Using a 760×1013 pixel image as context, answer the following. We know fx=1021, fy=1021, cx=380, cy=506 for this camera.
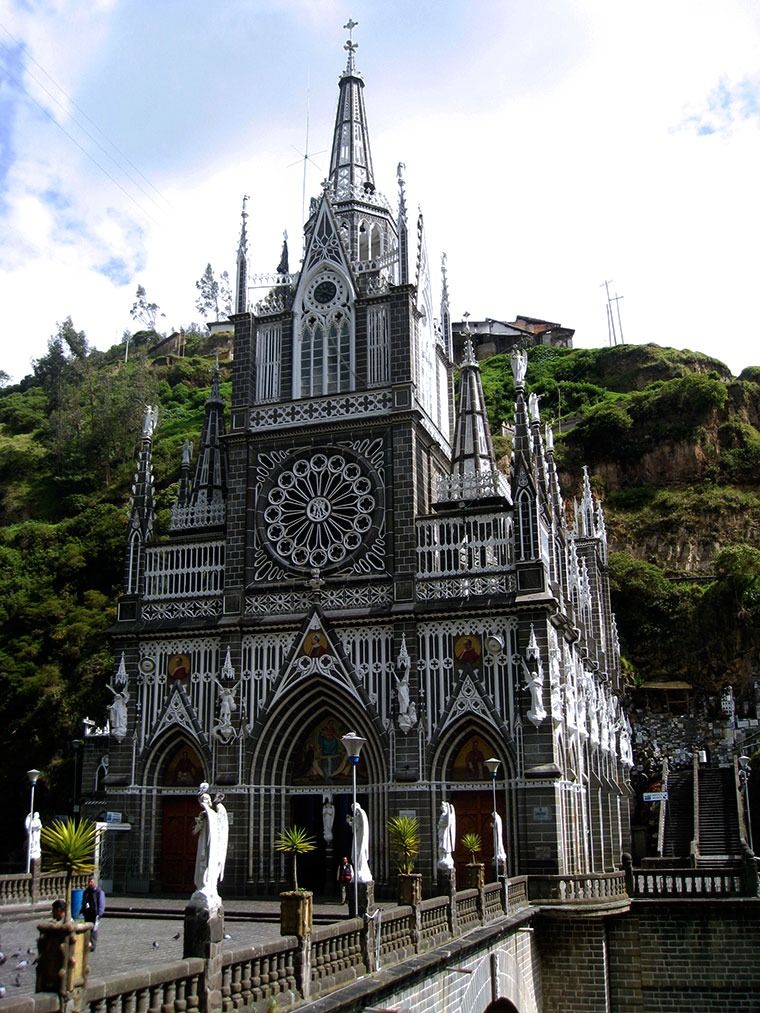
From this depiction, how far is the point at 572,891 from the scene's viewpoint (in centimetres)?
2434

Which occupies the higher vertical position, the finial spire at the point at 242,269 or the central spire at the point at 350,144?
the central spire at the point at 350,144

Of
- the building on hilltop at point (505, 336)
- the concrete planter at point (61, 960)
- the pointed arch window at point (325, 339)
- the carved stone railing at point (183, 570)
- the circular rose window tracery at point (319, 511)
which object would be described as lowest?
the concrete planter at point (61, 960)

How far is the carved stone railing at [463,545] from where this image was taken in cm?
2841

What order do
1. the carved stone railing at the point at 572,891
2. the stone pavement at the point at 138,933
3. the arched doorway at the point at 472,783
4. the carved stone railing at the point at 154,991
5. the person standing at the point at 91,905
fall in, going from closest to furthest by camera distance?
1. the carved stone railing at the point at 154,991
2. the stone pavement at the point at 138,933
3. the person standing at the point at 91,905
4. the carved stone railing at the point at 572,891
5. the arched doorway at the point at 472,783

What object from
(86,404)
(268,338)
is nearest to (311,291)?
(268,338)

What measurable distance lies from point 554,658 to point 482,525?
4.22m

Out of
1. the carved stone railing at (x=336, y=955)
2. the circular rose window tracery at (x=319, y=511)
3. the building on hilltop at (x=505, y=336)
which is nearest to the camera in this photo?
the carved stone railing at (x=336, y=955)

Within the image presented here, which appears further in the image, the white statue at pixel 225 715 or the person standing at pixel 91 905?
the white statue at pixel 225 715

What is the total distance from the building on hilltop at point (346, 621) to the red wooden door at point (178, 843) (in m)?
0.06

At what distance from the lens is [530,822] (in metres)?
25.6

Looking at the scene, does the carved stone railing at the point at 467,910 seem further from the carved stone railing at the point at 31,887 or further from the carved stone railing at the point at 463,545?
the carved stone railing at the point at 463,545

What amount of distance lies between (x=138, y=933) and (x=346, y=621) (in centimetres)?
1091

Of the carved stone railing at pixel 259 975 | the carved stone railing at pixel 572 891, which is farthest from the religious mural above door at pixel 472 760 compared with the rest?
the carved stone railing at pixel 259 975

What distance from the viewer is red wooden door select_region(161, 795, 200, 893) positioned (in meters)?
28.5
